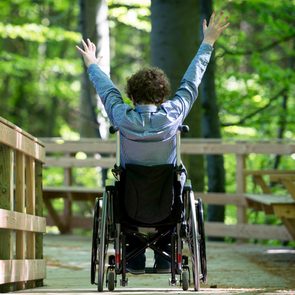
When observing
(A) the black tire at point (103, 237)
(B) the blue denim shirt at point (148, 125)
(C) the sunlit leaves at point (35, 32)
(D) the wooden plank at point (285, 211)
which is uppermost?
(C) the sunlit leaves at point (35, 32)

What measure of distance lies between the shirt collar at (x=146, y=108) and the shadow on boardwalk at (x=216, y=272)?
3.65ft

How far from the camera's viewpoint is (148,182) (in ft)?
20.0

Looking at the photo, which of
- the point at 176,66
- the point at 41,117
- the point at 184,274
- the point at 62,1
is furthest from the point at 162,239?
the point at 41,117

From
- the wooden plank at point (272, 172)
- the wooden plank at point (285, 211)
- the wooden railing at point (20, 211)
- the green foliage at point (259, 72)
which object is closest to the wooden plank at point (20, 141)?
the wooden railing at point (20, 211)

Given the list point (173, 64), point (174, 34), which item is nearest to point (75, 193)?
point (173, 64)

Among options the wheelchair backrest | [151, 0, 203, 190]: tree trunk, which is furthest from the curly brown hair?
[151, 0, 203, 190]: tree trunk

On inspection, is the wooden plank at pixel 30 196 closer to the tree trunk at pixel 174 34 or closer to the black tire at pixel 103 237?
the black tire at pixel 103 237

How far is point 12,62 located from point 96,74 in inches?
579

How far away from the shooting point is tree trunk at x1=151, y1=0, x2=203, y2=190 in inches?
426

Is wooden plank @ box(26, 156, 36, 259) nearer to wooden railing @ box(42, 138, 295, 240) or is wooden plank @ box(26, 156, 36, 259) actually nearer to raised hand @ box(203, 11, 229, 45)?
raised hand @ box(203, 11, 229, 45)

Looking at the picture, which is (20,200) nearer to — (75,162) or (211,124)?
(75,162)

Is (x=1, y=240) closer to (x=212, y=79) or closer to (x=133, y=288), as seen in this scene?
(x=133, y=288)

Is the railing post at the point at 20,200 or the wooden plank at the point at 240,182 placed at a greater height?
→ the wooden plank at the point at 240,182

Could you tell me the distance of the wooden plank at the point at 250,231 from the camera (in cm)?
1151
